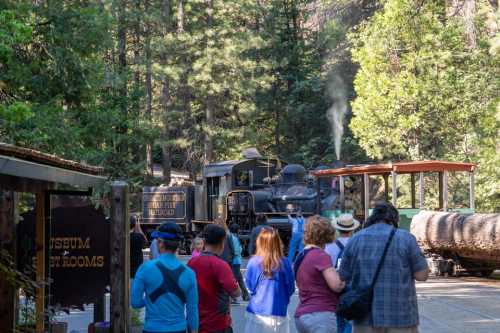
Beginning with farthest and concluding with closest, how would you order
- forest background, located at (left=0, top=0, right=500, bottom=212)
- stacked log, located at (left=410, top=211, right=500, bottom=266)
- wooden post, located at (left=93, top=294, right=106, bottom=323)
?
forest background, located at (left=0, top=0, right=500, bottom=212) < stacked log, located at (left=410, top=211, right=500, bottom=266) < wooden post, located at (left=93, top=294, right=106, bottom=323)

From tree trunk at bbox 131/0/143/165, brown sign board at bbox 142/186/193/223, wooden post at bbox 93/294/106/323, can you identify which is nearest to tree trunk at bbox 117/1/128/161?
tree trunk at bbox 131/0/143/165

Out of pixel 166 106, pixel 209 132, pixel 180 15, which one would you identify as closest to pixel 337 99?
pixel 209 132

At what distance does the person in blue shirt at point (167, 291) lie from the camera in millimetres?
6898

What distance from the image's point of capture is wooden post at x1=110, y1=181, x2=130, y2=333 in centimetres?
937

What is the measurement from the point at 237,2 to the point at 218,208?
2037 cm

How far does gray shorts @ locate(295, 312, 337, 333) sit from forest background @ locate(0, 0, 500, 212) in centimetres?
960

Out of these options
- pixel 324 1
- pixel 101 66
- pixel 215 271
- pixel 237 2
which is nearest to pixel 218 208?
pixel 101 66

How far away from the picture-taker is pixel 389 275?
717 cm

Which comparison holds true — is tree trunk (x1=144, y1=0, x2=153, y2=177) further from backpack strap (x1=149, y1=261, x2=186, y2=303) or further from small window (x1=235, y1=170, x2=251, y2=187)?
backpack strap (x1=149, y1=261, x2=186, y2=303)

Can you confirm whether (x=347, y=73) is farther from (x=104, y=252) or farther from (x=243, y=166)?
(x=104, y=252)

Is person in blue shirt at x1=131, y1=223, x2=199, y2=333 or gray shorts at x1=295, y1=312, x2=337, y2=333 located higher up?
person in blue shirt at x1=131, y1=223, x2=199, y2=333

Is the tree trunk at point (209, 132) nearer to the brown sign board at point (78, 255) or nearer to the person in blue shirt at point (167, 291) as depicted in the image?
the brown sign board at point (78, 255)

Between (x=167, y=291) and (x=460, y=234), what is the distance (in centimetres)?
1468

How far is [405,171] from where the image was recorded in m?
23.4
